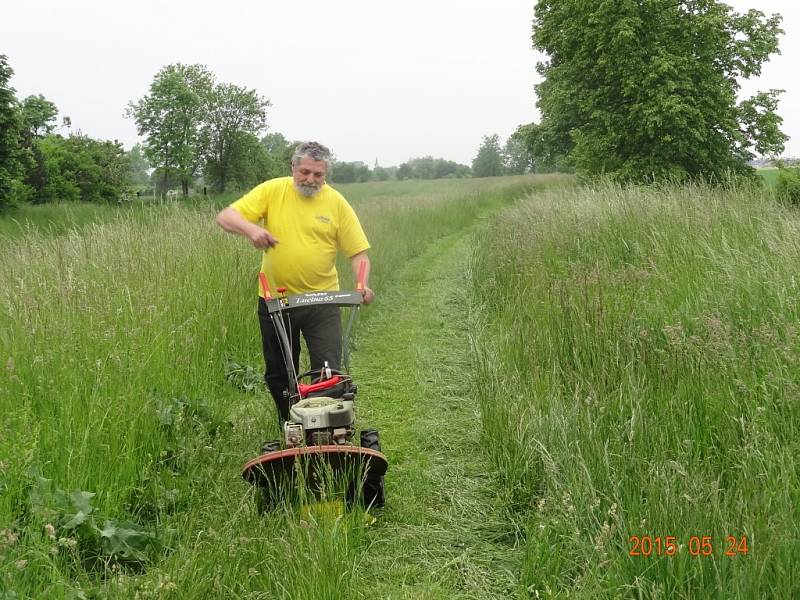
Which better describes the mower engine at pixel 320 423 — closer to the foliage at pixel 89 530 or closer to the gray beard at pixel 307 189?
the foliage at pixel 89 530

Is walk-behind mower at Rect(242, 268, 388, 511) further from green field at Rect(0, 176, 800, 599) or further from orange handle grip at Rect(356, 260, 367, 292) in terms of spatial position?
orange handle grip at Rect(356, 260, 367, 292)

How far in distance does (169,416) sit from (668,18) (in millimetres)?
17920

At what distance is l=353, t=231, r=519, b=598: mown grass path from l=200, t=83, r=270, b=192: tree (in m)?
45.2

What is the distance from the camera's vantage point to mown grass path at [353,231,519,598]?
2.93 m

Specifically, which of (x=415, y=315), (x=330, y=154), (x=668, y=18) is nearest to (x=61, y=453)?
(x=330, y=154)

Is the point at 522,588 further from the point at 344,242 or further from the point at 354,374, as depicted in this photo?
the point at 354,374

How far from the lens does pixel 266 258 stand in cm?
405

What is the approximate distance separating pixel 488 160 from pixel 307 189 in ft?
380

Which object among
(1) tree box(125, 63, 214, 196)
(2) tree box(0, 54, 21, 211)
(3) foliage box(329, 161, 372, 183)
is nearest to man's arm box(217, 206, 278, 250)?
(2) tree box(0, 54, 21, 211)

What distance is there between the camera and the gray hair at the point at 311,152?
3.80 meters

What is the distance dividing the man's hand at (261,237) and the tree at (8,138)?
25227 millimetres
